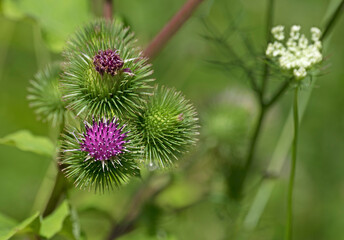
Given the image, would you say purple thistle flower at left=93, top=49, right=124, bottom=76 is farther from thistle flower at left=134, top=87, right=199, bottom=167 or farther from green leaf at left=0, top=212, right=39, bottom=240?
green leaf at left=0, top=212, right=39, bottom=240

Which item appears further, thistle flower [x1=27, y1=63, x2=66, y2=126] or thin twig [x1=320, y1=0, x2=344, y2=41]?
thin twig [x1=320, y1=0, x2=344, y2=41]

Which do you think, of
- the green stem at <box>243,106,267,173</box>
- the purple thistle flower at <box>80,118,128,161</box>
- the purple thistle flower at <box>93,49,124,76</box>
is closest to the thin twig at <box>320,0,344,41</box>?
the green stem at <box>243,106,267,173</box>

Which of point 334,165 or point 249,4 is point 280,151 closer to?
point 334,165

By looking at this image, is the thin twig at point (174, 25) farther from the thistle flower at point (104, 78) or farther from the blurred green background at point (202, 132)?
the thistle flower at point (104, 78)

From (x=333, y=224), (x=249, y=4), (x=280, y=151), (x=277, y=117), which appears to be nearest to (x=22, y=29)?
(x=249, y=4)

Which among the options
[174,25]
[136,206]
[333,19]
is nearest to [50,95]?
[174,25]

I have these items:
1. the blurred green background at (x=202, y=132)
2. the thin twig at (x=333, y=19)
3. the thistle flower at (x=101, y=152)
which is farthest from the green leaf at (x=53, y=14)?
the thin twig at (x=333, y=19)
